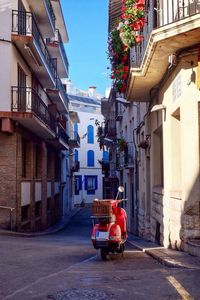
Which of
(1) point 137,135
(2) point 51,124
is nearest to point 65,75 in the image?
(2) point 51,124

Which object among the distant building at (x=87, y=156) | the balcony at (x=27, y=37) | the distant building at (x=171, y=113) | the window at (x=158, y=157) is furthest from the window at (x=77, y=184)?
the window at (x=158, y=157)

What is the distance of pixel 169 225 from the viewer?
1184cm

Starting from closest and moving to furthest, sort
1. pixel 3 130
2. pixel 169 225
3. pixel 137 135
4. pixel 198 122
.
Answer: pixel 198 122 < pixel 169 225 < pixel 3 130 < pixel 137 135

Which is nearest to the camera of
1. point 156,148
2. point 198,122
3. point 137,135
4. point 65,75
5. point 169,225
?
point 198,122

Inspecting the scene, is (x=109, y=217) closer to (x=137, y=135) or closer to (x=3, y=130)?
(x=3, y=130)

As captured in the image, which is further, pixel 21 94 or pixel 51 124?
pixel 51 124

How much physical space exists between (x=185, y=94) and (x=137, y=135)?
11.4m

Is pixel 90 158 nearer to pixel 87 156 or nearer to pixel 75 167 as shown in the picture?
pixel 87 156

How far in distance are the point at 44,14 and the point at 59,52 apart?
7.30 meters

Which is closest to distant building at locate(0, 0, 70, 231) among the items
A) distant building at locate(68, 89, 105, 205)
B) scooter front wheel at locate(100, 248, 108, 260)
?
scooter front wheel at locate(100, 248, 108, 260)

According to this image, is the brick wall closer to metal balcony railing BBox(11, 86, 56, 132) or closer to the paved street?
metal balcony railing BBox(11, 86, 56, 132)

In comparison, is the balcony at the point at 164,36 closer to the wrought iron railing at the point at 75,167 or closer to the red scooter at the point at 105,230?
the red scooter at the point at 105,230

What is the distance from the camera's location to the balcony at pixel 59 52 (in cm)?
3039

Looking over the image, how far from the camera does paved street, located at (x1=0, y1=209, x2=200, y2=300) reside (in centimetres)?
648
